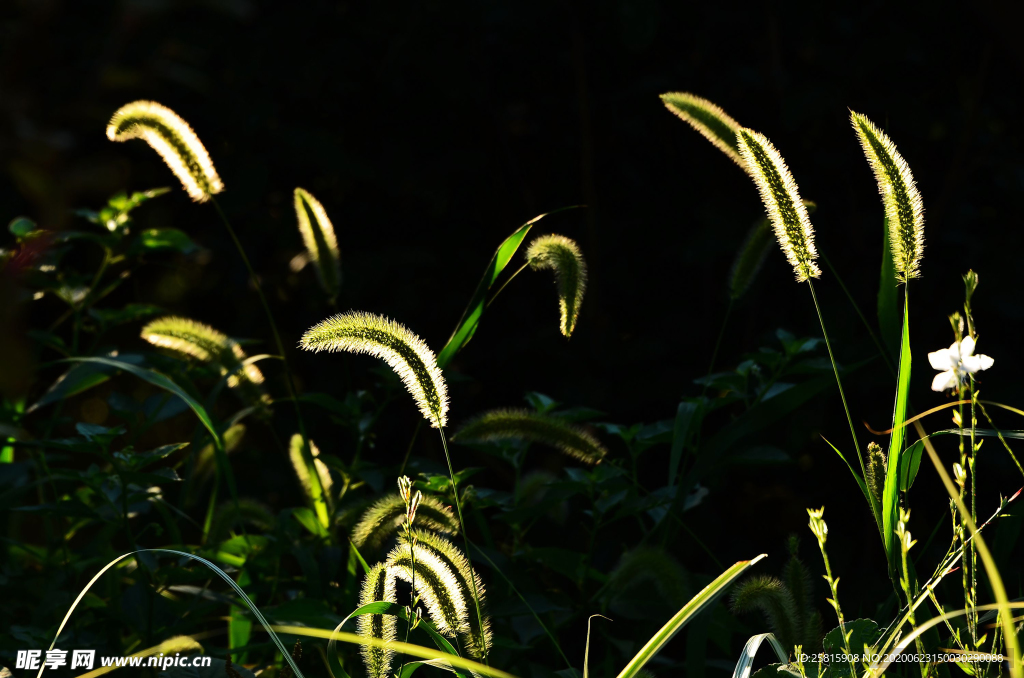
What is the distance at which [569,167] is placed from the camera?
2029 mm

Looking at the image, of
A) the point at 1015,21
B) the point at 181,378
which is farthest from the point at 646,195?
the point at 181,378

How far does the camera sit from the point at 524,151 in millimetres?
2104

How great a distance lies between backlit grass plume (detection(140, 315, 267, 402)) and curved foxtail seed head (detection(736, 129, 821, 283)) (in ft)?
2.47

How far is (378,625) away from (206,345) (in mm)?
593

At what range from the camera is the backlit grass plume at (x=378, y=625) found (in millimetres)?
731

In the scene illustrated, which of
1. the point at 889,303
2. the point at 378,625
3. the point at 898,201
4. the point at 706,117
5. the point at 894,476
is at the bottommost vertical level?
the point at 378,625

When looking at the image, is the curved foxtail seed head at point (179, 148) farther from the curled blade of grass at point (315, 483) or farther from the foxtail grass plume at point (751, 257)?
the foxtail grass plume at point (751, 257)

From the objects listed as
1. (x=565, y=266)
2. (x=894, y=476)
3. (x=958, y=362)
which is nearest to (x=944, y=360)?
(x=958, y=362)

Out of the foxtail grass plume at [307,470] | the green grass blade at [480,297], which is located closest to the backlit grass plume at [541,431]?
the green grass blade at [480,297]

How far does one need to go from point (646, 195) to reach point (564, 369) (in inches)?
21.1

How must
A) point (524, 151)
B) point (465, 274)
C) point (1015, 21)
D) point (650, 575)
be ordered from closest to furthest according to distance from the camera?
point (650, 575)
point (1015, 21)
point (465, 274)
point (524, 151)

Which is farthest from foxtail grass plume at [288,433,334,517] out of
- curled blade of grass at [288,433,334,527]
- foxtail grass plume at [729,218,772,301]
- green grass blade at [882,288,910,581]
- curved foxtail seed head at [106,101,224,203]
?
green grass blade at [882,288,910,581]

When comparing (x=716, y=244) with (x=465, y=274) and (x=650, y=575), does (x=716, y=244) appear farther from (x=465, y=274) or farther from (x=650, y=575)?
(x=650, y=575)

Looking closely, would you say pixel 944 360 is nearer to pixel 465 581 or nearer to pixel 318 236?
pixel 465 581
